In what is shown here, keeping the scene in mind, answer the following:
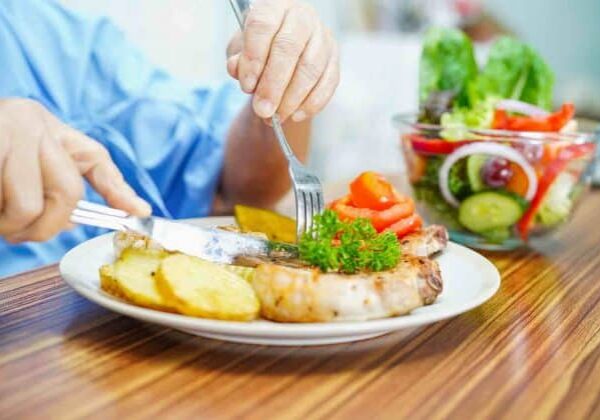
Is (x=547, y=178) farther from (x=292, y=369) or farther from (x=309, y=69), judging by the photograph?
(x=292, y=369)

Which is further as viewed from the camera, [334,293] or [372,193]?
[372,193]

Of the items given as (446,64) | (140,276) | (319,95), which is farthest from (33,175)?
(446,64)

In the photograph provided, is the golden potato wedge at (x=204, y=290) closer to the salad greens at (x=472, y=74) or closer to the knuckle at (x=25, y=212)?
the knuckle at (x=25, y=212)

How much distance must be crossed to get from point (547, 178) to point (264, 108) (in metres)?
0.46

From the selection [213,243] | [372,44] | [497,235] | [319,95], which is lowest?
[372,44]

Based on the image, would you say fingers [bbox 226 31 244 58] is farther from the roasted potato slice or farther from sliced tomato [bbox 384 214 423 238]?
sliced tomato [bbox 384 214 423 238]

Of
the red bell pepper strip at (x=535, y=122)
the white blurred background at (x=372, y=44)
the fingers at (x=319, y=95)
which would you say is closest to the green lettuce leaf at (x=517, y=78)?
the red bell pepper strip at (x=535, y=122)

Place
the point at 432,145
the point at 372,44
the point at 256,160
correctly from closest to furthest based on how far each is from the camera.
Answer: the point at 432,145, the point at 256,160, the point at 372,44

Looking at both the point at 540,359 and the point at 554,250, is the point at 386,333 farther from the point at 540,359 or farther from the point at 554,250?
the point at 554,250

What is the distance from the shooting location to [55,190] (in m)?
0.68

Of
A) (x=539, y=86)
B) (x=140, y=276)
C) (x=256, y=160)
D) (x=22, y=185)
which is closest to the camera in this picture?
(x=22, y=185)

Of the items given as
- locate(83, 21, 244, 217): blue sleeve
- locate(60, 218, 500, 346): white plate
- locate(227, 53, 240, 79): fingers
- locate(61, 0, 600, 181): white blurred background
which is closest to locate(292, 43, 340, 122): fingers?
locate(227, 53, 240, 79): fingers

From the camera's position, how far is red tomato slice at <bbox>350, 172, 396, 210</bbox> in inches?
41.2

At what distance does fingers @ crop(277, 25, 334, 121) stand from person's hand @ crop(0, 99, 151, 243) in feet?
1.24
